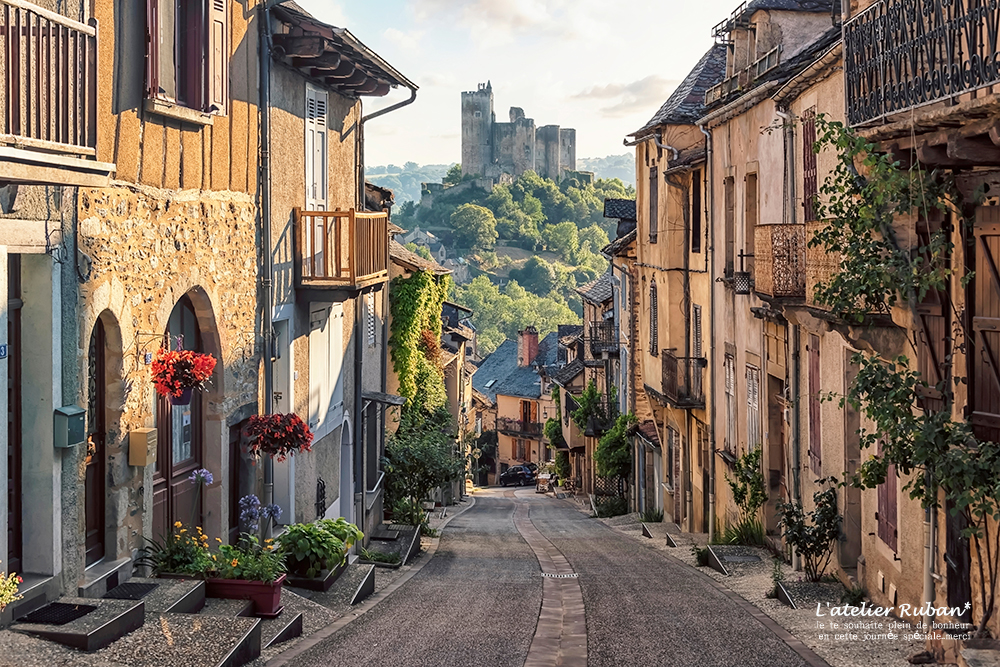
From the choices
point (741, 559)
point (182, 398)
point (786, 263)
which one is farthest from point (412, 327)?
point (182, 398)

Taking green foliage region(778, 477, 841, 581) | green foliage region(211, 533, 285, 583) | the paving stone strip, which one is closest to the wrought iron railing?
the paving stone strip

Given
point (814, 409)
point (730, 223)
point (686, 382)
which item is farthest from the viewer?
point (686, 382)

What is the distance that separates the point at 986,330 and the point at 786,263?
4.30 meters

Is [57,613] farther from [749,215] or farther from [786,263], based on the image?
[749,215]

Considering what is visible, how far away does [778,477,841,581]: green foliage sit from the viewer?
11.5m

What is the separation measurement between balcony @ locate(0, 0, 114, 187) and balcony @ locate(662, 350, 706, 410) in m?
13.9

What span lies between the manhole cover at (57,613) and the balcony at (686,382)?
13456 millimetres

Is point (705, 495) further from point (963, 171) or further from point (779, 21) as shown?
point (963, 171)

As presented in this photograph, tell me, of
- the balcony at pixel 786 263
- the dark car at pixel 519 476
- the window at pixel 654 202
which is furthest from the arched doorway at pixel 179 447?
the dark car at pixel 519 476

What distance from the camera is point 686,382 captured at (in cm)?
1958

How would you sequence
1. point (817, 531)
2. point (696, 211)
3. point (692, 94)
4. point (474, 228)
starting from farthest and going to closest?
point (474, 228) < point (692, 94) < point (696, 211) < point (817, 531)

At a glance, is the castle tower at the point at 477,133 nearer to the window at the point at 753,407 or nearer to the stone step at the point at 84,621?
the window at the point at 753,407

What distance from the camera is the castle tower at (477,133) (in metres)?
137

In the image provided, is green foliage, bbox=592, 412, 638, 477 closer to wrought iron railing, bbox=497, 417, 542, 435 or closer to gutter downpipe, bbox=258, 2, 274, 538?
gutter downpipe, bbox=258, 2, 274, 538
